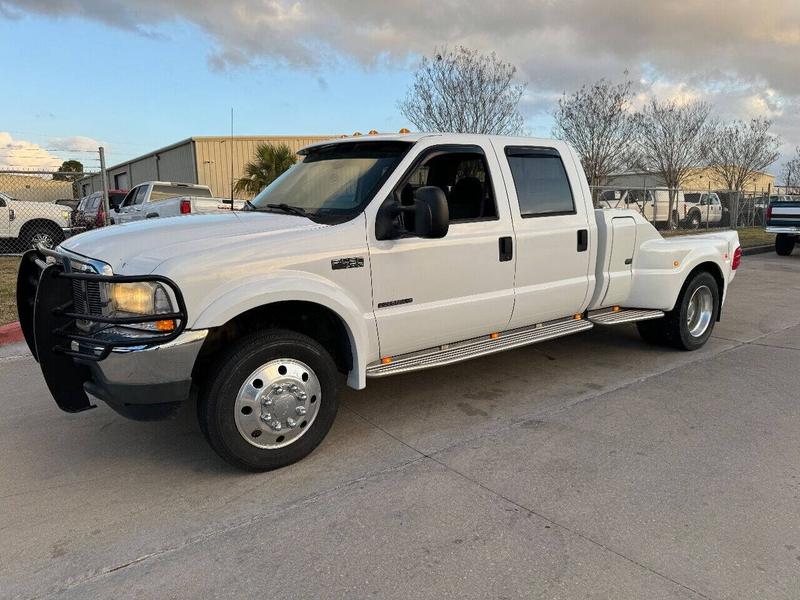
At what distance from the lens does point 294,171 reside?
15.8 ft

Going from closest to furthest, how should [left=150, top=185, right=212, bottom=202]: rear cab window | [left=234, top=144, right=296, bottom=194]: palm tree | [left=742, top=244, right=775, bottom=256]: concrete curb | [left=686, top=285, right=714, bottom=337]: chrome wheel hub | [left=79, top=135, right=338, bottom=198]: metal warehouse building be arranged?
[left=686, top=285, right=714, bottom=337]: chrome wheel hub
[left=150, top=185, right=212, bottom=202]: rear cab window
[left=742, top=244, right=775, bottom=256]: concrete curb
[left=234, top=144, right=296, bottom=194]: palm tree
[left=79, top=135, right=338, bottom=198]: metal warehouse building

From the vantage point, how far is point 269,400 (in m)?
3.47

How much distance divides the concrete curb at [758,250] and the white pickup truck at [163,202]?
14.2 m

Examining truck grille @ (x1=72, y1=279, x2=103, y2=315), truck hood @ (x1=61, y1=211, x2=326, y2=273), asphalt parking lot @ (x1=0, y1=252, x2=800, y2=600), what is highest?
truck hood @ (x1=61, y1=211, x2=326, y2=273)

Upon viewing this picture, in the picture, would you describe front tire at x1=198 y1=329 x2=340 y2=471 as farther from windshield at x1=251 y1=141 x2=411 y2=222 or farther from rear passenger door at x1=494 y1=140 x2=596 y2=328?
rear passenger door at x1=494 y1=140 x2=596 y2=328

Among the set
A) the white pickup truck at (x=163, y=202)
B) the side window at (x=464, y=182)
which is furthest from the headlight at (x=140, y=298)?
the white pickup truck at (x=163, y=202)

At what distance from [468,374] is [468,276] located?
4.43 ft

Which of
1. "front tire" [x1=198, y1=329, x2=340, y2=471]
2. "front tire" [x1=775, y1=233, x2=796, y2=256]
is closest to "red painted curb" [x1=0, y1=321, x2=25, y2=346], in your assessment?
"front tire" [x1=198, y1=329, x2=340, y2=471]

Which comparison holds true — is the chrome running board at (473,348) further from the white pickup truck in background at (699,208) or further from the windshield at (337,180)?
the white pickup truck in background at (699,208)

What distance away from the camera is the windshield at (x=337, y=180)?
402cm

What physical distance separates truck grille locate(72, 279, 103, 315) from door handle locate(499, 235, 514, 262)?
8.89ft

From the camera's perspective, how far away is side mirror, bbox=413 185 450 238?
3.67 meters

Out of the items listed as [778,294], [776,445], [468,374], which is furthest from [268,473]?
[778,294]

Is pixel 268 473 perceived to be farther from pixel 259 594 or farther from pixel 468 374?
pixel 468 374
